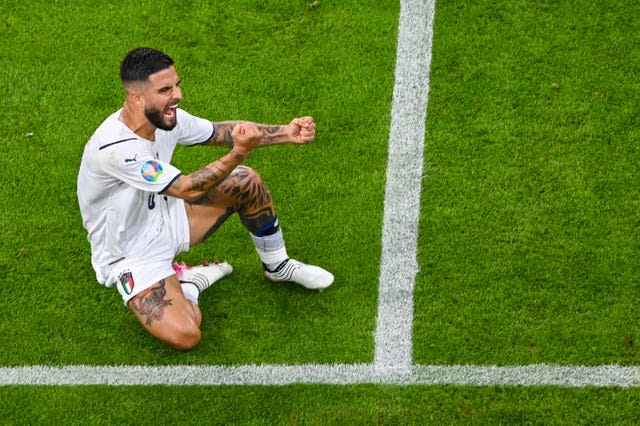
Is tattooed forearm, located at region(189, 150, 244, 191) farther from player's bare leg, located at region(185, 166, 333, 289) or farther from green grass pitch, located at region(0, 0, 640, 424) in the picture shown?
green grass pitch, located at region(0, 0, 640, 424)

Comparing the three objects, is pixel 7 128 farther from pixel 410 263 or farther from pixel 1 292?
pixel 410 263

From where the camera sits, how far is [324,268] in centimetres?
588

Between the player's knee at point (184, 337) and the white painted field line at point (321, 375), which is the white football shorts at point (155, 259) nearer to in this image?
the player's knee at point (184, 337)

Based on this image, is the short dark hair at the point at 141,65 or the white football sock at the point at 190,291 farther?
the white football sock at the point at 190,291

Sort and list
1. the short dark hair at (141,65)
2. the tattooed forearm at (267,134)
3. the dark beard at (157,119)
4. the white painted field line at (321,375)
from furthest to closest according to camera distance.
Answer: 1. the tattooed forearm at (267,134)
2. the white painted field line at (321,375)
3. the dark beard at (157,119)
4. the short dark hair at (141,65)

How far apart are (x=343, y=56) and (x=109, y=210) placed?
7.51 feet

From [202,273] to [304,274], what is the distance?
578 mm

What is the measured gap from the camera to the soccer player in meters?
5.01

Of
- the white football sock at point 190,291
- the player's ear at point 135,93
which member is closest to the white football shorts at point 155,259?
the white football sock at point 190,291

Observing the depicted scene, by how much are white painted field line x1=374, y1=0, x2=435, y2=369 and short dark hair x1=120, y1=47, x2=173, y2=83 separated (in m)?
1.75

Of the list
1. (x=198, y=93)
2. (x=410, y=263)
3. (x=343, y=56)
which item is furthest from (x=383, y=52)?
(x=410, y=263)

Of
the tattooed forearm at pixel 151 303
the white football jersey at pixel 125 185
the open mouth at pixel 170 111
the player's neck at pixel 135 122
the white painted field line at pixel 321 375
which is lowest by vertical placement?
the white painted field line at pixel 321 375

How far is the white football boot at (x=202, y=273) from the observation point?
5.67m

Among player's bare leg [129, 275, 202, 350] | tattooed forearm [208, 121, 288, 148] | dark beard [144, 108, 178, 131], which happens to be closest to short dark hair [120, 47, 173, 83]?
dark beard [144, 108, 178, 131]
